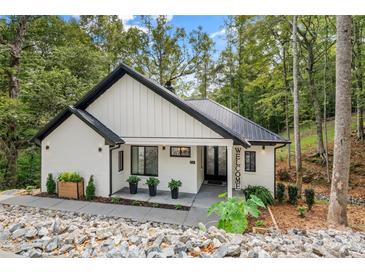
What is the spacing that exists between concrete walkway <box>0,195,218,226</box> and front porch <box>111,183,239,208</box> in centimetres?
51

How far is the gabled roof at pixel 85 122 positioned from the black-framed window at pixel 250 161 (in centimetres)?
495

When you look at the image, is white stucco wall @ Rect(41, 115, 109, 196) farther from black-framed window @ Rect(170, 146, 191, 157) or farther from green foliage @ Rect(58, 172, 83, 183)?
black-framed window @ Rect(170, 146, 191, 157)

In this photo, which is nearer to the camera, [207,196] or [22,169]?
[207,196]

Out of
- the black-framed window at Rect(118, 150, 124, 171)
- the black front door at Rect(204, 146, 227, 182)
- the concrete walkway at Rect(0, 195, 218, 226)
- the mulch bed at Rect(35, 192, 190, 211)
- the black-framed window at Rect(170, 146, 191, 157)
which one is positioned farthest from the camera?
the black front door at Rect(204, 146, 227, 182)

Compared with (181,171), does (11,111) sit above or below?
above

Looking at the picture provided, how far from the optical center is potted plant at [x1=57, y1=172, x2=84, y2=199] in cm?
753

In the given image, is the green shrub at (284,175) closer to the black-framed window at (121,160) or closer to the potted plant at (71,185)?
the black-framed window at (121,160)

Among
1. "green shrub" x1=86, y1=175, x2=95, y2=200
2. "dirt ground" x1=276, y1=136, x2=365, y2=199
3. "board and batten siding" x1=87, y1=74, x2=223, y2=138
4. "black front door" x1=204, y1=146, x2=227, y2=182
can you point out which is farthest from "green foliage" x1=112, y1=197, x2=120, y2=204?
"dirt ground" x1=276, y1=136, x2=365, y2=199
